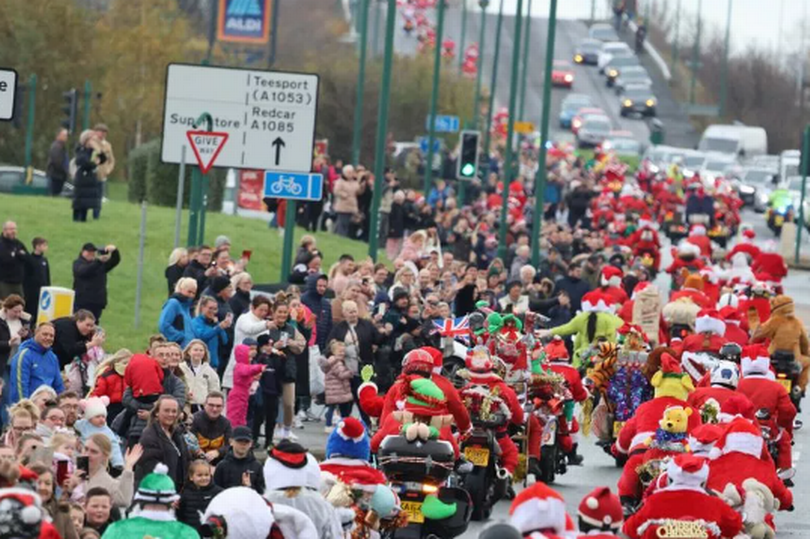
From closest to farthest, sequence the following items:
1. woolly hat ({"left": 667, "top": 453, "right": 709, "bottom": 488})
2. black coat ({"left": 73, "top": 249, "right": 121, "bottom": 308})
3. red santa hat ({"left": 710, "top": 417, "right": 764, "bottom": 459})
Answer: woolly hat ({"left": 667, "top": 453, "right": 709, "bottom": 488}) → red santa hat ({"left": 710, "top": 417, "right": 764, "bottom": 459}) → black coat ({"left": 73, "top": 249, "right": 121, "bottom": 308})

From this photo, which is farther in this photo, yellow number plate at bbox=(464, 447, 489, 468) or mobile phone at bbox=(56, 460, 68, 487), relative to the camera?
yellow number plate at bbox=(464, 447, 489, 468)

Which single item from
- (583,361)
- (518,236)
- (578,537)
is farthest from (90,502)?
(518,236)

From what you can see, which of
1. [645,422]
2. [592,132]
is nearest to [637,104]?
[592,132]

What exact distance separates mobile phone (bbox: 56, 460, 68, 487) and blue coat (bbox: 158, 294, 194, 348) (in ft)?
26.0

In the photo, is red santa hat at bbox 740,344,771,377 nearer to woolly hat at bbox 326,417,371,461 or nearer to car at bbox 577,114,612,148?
woolly hat at bbox 326,417,371,461

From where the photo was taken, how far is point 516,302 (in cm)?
3069

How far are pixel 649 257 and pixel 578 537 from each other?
34726 mm

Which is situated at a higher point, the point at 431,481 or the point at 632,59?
the point at 632,59

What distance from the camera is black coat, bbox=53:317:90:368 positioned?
70.1 feet

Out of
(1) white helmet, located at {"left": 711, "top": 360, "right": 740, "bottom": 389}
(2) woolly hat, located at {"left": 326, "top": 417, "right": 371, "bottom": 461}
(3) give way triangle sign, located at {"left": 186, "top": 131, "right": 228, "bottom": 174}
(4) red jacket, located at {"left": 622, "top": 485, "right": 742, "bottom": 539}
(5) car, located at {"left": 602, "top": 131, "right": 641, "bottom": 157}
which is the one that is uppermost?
(5) car, located at {"left": 602, "top": 131, "right": 641, "bottom": 157}

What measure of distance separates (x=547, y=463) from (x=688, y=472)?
7.96 metres

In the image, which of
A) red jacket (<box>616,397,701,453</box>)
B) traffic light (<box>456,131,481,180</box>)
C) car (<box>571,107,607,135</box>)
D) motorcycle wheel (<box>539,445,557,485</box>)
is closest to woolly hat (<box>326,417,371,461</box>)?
red jacket (<box>616,397,701,453</box>)

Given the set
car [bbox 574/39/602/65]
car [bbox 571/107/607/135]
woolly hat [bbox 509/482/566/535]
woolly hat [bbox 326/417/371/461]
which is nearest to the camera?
woolly hat [bbox 509/482/566/535]

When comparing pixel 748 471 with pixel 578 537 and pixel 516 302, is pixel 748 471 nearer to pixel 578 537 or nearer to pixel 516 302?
pixel 578 537
